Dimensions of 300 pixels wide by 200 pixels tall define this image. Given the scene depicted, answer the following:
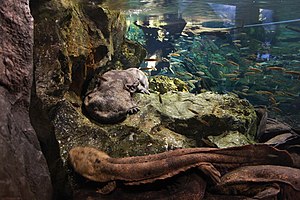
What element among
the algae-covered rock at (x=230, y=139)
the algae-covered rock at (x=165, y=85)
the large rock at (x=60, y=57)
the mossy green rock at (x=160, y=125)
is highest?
the large rock at (x=60, y=57)

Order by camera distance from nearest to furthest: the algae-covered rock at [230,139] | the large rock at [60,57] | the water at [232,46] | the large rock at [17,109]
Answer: the large rock at [17,109] → the large rock at [60,57] → the algae-covered rock at [230,139] → the water at [232,46]

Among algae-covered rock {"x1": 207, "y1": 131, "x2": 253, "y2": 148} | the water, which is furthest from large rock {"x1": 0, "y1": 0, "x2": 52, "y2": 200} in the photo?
the water

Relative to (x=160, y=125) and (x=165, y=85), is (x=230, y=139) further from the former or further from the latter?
(x=165, y=85)

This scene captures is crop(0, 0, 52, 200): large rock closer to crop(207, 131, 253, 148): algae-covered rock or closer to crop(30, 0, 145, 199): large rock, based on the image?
crop(30, 0, 145, 199): large rock

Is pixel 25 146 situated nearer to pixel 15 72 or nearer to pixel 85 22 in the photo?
pixel 15 72

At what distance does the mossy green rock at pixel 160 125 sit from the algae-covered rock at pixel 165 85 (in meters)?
2.97

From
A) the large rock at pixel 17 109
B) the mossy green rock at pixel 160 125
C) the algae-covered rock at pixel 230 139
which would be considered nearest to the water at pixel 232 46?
the mossy green rock at pixel 160 125

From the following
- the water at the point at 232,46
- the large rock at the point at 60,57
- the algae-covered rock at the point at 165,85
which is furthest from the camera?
the water at the point at 232,46

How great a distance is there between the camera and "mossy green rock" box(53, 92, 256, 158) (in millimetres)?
4887

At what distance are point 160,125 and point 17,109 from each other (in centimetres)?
312

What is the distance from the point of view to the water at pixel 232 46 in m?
11.2

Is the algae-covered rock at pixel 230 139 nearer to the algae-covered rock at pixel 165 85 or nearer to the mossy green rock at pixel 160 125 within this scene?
the mossy green rock at pixel 160 125

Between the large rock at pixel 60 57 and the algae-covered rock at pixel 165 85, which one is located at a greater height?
the large rock at pixel 60 57

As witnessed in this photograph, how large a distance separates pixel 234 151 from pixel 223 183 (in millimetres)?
510
